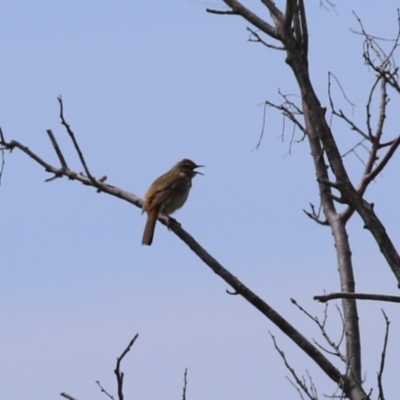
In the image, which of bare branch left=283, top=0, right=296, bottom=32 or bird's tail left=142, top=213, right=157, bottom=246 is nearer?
bare branch left=283, top=0, right=296, bottom=32

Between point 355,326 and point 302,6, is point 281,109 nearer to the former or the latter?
point 302,6

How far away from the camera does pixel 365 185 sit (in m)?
6.24

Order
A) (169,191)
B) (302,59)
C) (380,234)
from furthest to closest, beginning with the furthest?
(169,191)
(302,59)
(380,234)

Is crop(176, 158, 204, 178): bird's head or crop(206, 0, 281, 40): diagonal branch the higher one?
crop(176, 158, 204, 178): bird's head

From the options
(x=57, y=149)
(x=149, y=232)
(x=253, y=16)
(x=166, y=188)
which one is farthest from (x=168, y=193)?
(x=253, y=16)

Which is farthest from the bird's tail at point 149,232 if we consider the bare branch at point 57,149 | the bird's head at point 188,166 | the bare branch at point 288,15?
the bare branch at point 288,15

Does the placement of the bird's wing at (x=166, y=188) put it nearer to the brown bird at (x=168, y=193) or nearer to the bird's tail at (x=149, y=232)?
the brown bird at (x=168, y=193)

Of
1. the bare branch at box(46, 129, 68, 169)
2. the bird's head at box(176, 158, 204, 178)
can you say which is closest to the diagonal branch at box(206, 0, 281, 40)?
the bare branch at box(46, 129, 68, 169)

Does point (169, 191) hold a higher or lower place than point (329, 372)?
higher

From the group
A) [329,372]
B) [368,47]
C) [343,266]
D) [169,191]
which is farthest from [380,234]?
[169,191]

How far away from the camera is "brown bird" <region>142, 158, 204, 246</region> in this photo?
10.7 metres

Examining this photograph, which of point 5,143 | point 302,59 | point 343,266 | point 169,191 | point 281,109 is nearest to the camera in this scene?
point 302,59

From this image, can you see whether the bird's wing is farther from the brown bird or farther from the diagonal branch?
the diagonal branch

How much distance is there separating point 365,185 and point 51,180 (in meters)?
2.24
